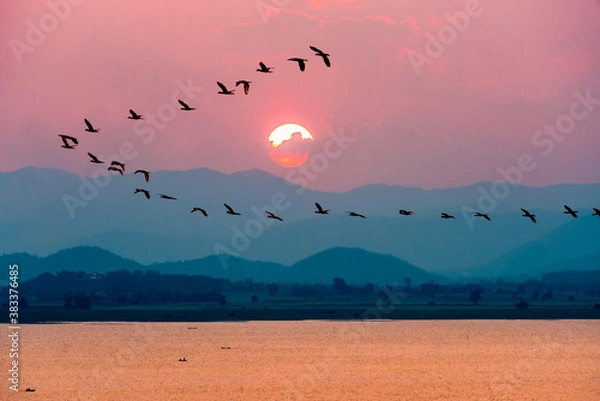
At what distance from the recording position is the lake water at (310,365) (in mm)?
78375

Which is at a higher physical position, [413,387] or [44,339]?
[44,339]

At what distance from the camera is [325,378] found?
87.4 meters

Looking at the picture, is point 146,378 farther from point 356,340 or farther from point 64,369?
point 356,340

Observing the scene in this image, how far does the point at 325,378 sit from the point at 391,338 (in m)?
62.9

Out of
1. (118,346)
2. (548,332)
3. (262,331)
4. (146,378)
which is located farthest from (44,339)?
(548,332)

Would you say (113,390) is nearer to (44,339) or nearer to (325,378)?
(325,378)

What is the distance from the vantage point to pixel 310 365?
10131 cm

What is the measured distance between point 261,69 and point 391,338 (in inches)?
3913

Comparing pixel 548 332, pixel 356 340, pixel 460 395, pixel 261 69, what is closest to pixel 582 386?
pixel 460 395

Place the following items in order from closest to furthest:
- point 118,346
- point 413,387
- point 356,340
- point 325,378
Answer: point 413,387
point 325,378
point 118,346
point 356,340

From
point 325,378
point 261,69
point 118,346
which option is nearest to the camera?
point 261,69

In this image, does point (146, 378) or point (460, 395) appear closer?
point (460, 395)

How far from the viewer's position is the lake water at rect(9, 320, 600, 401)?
7838 centimetres

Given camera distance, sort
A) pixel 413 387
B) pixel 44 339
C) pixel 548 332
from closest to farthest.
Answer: pixel 413 387 < pixel 44 339 < pixel 548 332
